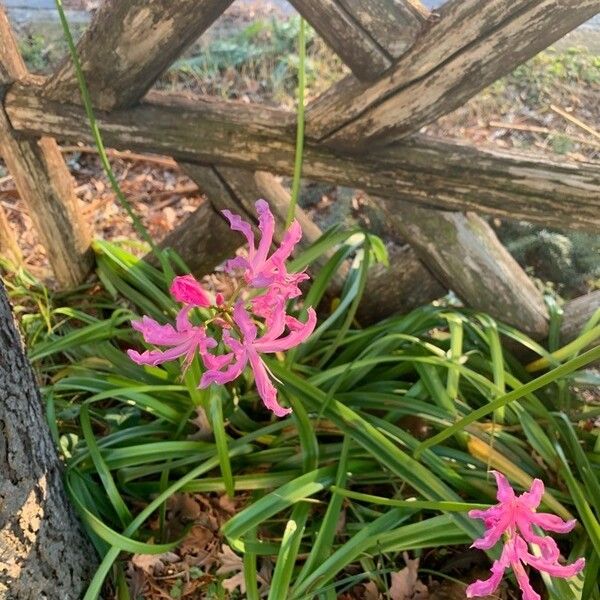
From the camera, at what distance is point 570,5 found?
1.29 metres

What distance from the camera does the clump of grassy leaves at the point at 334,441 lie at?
1378 millimetres

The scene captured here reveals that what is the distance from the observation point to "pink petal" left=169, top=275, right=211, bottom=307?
797 millimetres

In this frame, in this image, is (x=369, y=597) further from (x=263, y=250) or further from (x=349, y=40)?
(x=349, y=40)

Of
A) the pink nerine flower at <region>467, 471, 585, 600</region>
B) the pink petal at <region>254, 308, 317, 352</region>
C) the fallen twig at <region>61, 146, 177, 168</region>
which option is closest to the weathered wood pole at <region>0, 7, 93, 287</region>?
the fallen twig at <region>61, 146, 177, 168</region>

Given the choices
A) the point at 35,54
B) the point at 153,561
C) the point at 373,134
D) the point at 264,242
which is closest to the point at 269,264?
the point at 264,242

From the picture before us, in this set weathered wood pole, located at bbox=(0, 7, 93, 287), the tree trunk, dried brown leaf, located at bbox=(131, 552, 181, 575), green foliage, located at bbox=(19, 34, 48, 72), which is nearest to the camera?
the tree trunk

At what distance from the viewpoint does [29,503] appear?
4.00 ft

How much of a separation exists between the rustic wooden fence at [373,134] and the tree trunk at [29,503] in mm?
700

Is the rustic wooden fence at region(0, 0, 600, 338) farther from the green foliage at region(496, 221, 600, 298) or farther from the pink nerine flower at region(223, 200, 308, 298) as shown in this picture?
the pink nerine flower at region(223, 200, 308, 298)

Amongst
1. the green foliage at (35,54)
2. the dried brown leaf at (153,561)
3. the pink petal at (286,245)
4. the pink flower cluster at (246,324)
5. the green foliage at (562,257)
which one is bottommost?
the green foliage at (562,257)

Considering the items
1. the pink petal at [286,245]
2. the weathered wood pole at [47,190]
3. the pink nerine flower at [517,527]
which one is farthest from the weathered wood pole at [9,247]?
the pink nerine flower at [517,527]

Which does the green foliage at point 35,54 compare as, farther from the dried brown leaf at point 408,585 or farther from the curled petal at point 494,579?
the curled petal at point 494,579

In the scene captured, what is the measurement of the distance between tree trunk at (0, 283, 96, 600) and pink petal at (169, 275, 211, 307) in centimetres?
44

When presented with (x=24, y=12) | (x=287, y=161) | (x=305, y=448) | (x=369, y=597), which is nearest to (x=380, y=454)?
(x=305, y=448)
